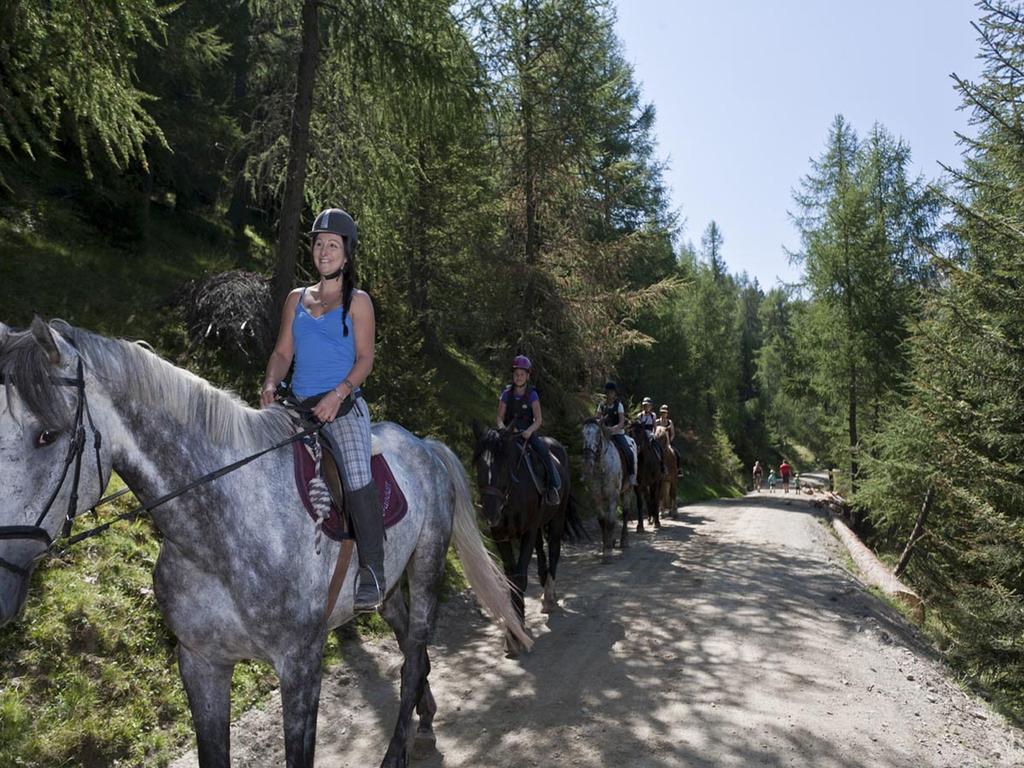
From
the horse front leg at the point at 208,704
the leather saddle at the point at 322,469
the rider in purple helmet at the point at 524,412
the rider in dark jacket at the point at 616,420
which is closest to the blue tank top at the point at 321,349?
the leather saddle at the point at 322,469

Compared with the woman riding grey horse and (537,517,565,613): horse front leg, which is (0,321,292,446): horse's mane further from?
(537,517,565,613): horse front leg

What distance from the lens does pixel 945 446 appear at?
1080cm

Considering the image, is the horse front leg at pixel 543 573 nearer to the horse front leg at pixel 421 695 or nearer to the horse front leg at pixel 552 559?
the horse front leg at pixel 552 559

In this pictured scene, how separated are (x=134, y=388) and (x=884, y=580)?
528 inches

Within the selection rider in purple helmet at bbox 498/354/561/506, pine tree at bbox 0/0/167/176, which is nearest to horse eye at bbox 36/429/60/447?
pine tree at bbox 0/0/167/176

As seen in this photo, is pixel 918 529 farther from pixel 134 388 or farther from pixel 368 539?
pixel 134 388

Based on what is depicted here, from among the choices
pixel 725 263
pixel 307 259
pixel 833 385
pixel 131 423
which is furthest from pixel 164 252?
pixel 725 263

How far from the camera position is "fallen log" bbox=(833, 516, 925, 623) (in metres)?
12.0

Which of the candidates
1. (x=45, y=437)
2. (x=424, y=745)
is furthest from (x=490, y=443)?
(x=45, y=437)

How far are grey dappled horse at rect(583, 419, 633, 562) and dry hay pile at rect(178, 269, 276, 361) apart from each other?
5.95 meters

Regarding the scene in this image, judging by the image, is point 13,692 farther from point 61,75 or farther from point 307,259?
point 307,259

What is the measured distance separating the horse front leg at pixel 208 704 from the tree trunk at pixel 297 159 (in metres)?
6.92

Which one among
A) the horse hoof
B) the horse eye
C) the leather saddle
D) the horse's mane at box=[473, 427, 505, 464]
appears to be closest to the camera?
the horse eye

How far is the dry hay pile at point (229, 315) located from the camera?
42.2ft
